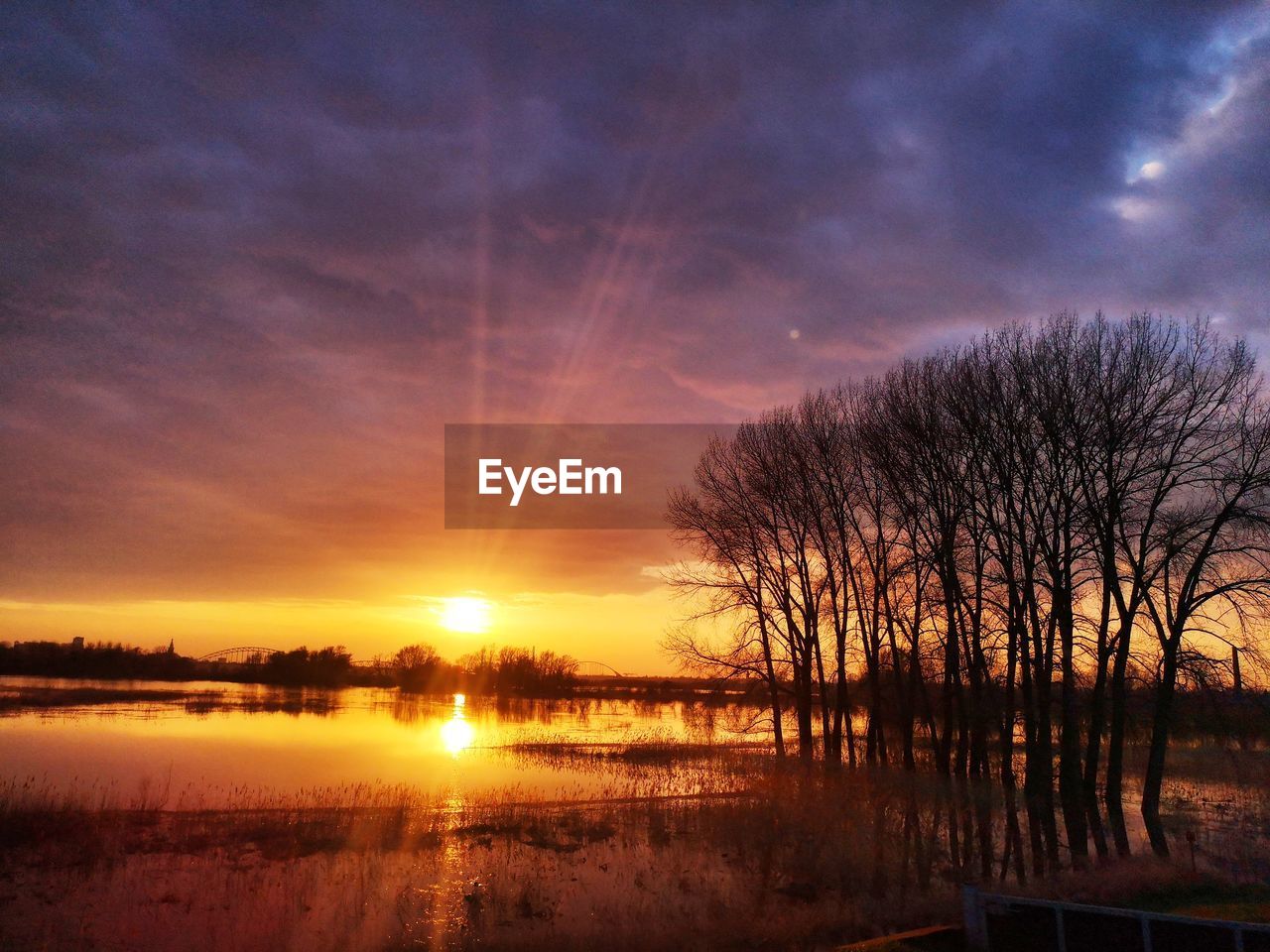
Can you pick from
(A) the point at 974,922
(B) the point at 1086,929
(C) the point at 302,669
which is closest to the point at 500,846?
(A) the point at 974,922

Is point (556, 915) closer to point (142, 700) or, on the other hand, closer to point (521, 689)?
point (142, 700)

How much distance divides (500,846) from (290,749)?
25914 mm

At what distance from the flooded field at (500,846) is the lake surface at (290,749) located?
1.02ft

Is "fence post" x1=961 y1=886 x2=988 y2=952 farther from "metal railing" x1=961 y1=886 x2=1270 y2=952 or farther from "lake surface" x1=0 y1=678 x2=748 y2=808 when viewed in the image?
"lake surface" x1=0 y1=678 x2=748 y2=808

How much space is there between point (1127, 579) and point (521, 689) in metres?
132

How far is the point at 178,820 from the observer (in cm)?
2600

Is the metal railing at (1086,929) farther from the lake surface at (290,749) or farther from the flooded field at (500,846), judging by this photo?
Answer: the lake surface at (290,749)

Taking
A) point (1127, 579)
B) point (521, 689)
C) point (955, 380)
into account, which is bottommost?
point (521, 689)

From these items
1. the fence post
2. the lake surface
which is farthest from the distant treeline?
the fence post

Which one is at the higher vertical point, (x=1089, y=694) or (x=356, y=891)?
(x=1089, y=694)

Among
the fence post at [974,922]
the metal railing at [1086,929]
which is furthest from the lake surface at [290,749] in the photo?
the metal railing at [1086,929]

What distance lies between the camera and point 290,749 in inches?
1810

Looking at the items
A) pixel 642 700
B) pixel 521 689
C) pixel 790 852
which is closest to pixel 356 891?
pixel 790 852

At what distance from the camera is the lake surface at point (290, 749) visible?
3397 cm
